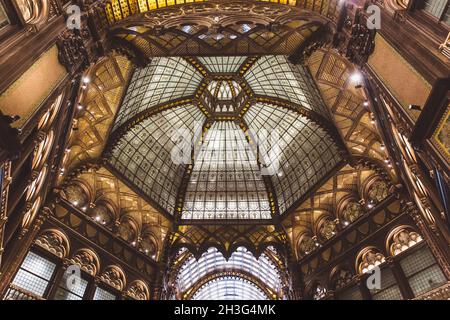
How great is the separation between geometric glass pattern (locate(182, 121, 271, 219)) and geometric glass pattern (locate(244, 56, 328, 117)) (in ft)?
19.5

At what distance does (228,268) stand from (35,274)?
29.8m

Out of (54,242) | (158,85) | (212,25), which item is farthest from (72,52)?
(158,85)

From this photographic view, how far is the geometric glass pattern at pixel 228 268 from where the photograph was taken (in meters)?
41.5

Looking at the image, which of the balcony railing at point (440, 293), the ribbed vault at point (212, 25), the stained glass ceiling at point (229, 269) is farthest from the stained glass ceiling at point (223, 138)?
the stained glass ceiling at point (229, 269)

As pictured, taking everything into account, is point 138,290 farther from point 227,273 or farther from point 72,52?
point 227,273

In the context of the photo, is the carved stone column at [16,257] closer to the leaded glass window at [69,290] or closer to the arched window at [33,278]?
the arched window at [33,278]

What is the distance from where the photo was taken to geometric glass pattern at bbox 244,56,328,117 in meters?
24.3

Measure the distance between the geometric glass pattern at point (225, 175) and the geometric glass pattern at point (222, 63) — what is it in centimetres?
639

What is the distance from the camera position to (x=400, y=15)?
10.6 m

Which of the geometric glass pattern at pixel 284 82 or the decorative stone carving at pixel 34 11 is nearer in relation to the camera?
the decorative stone carving at pixel 34 11

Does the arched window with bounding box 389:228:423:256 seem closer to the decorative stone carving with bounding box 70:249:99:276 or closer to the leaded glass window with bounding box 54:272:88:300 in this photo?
the decorative stone carving with bounding box 70:249:99:276

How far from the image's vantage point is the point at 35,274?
61.2ft
